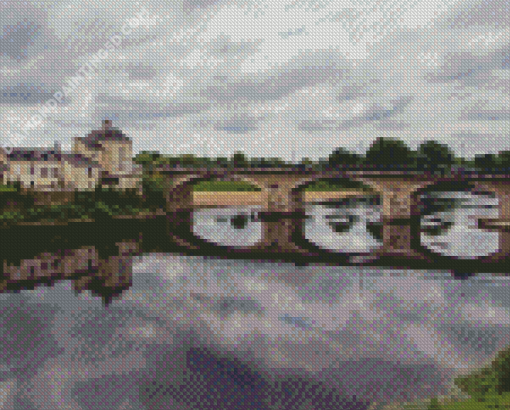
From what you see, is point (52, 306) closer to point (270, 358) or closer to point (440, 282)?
point (270, 358)

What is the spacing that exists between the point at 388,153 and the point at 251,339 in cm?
13514

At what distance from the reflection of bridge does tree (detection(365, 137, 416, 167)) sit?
79.7 m

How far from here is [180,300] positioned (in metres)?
27.1

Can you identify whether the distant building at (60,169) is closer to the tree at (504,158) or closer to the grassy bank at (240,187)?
the grassy bank at (240,187)

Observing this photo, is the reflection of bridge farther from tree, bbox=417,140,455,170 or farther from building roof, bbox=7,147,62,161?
tree, bbox=417,140,455,170

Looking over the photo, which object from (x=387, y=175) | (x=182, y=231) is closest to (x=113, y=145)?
(x=182, y=231)

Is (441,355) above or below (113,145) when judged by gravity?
below

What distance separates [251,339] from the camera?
813 inches

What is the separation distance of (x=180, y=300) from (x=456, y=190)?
489 feet

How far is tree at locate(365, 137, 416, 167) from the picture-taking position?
146 m

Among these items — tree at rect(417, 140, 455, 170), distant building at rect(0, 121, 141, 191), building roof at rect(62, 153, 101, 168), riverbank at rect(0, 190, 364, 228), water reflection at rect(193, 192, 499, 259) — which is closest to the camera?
water reflection at rect(193, 192, 499, 259)

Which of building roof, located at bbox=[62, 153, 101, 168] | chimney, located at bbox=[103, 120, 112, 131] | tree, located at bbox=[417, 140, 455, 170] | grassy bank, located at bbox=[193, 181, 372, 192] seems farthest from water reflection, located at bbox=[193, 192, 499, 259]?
tree, located at bbox=[417, 140, 455, 170]

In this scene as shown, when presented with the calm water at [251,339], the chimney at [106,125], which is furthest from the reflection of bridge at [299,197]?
the chimney at [106,125]

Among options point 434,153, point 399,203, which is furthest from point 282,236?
point 434,153
